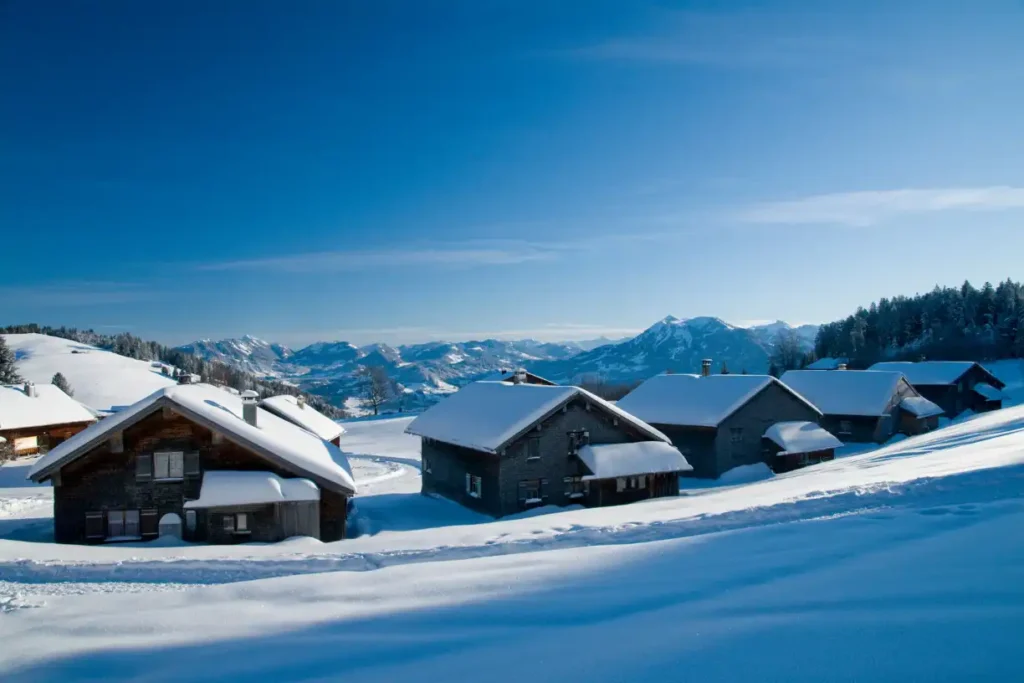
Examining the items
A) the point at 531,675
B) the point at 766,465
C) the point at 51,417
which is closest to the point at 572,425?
the point at 766,465

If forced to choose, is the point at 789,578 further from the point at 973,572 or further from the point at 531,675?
the point at 531,675

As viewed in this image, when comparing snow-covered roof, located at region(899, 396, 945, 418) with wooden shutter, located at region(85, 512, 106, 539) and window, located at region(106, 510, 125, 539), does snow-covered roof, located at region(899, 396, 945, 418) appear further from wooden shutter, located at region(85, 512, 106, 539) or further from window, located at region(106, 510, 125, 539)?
wooden shutter, located at region(85, 512, 106, 539)

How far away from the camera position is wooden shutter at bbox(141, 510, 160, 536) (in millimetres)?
22734

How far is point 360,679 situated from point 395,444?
60.5 m

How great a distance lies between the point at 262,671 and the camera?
29.9ft

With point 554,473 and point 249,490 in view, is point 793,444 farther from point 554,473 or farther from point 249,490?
point 249,490

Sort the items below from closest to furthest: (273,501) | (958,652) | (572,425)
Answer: (958,652), (273,501), (572,425)

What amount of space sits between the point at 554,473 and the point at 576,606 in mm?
18949

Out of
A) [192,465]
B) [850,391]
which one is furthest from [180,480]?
[850,391]

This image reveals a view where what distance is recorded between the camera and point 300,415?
1594 inches

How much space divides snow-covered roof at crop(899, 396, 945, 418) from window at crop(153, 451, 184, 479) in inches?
2179

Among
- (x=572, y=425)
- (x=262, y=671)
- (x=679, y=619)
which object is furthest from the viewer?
(x=572, y=425)

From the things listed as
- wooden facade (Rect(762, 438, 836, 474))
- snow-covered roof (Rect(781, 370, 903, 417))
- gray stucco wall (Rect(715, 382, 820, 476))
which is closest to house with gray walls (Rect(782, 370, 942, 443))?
snow-covered roof (Rect(781, 370, 903, 417))

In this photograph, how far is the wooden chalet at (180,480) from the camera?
2238 centimetres
